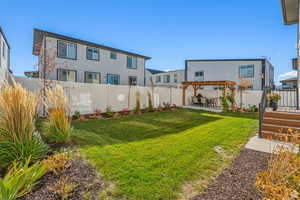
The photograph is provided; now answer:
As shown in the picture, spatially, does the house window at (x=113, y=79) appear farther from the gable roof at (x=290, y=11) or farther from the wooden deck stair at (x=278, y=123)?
the wooden deck stair at (x=278, y=123)

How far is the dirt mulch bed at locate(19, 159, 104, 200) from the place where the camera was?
7.21 feet

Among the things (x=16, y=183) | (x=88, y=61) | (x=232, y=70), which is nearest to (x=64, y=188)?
(x=16, y=183)

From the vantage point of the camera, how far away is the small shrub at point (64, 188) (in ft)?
7.14

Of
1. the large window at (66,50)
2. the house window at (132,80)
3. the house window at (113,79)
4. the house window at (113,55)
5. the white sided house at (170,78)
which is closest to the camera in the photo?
the large window at (66,50)

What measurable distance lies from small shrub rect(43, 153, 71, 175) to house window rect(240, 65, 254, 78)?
2261 centimetres

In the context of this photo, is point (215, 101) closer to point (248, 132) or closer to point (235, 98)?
point (235, 98)

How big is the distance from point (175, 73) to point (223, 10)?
59.7 ft

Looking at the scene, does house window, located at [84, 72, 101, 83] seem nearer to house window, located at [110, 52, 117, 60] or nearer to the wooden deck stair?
house window, located at [110, 52, 117, 60]

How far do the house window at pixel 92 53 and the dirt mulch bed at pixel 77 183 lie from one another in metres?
14.0

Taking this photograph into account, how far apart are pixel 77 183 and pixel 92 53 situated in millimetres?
14839

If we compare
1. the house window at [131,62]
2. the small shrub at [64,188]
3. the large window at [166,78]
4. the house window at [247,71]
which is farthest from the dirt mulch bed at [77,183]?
the large window at [166,78]

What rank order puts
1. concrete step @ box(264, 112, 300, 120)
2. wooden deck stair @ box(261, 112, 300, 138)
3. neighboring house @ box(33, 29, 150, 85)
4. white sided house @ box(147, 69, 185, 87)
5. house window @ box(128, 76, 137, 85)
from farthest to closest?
white sided house @ box(147, 69, 185, 87) → house window @ box(128, 76, 137, 85) → neighboring house @ box(33, 29, 150, 85) → concrete step @ box(264, 112, 300, 120) → wooden deck stair @ box(261, 112, 300, 138)

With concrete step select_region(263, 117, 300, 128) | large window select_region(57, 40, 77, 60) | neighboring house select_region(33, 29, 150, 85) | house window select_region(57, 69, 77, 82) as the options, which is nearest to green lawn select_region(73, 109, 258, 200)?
concrete step select_region(263, 117, 300, 128)

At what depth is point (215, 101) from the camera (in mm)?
15516
